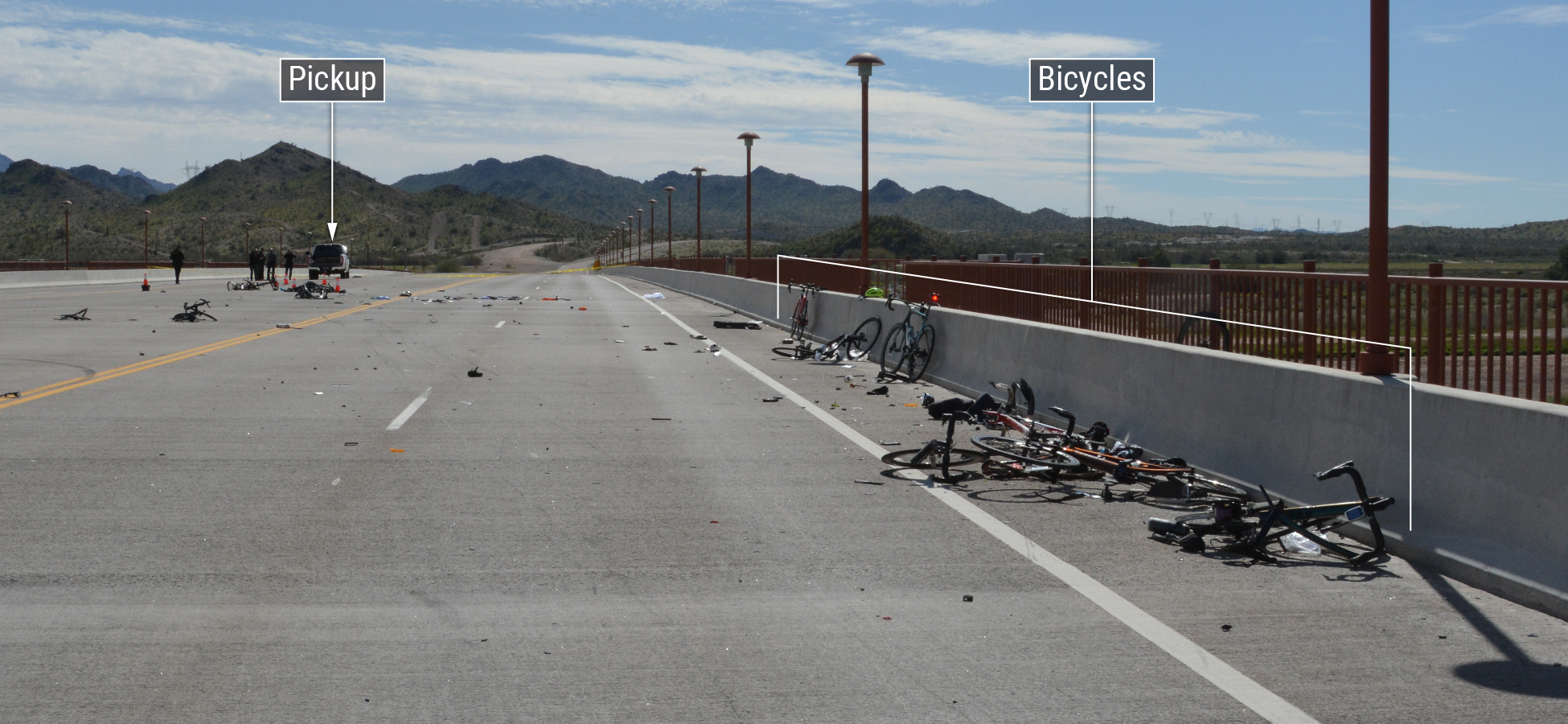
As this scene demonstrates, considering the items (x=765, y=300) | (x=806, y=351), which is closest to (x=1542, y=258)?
(x=765, y=300)

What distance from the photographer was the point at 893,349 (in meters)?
19.0

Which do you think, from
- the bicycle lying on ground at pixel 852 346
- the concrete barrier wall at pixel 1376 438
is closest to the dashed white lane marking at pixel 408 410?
the concrete barrier wall at pixel 1376 438

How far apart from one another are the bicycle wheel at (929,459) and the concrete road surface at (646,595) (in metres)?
0.20

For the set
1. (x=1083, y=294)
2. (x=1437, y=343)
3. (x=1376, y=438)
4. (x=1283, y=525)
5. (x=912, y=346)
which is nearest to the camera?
(x=1376, y=438)

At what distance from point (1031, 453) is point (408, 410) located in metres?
6.69

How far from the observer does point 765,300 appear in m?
33.8

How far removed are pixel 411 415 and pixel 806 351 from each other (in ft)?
31.3

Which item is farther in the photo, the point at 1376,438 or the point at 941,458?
the point at 941,458

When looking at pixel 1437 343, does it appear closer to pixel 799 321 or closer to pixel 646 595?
pixel 646 595

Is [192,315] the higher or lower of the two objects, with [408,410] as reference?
higher

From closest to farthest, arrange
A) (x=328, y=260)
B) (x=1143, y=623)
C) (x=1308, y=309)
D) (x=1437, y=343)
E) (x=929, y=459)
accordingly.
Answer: (x=1143, y=623) < (x=1437, y=343) < (x=929, y=459) < (x=1308, y=309) < (x=328, y=260)

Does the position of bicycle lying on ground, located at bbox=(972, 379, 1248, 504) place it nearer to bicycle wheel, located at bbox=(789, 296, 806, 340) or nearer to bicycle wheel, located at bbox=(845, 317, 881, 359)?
bicycle wheel, located at bbox=(845, 317, 881, 359)

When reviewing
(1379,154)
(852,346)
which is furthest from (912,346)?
(1379,154)

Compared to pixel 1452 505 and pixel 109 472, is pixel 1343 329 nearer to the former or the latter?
pixel 1452 505
